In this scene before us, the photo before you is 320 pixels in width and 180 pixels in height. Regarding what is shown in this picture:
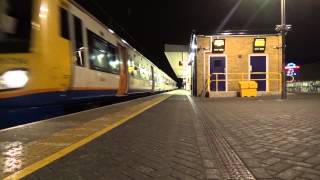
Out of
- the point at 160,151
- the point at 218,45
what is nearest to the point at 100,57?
the point at 160,151

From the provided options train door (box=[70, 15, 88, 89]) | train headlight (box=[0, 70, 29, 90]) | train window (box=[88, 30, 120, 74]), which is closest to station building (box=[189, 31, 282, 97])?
train window (box=[88, 30, 120, 74])

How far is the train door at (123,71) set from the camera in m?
17.8

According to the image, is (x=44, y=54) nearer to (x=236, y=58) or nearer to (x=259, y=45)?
(x=236, y=58)

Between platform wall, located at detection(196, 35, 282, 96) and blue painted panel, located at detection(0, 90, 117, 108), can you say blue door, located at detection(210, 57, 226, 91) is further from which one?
blue painted panel, located at detection(0, 90, 117, 108)

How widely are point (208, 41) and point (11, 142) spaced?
64.0 ft

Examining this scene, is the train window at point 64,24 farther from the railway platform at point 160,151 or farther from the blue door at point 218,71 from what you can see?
the blue door at point 218,71

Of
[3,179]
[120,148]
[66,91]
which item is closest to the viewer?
[3,179]

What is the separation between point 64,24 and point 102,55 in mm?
4436

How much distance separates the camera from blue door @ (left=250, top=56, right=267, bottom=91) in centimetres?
2477

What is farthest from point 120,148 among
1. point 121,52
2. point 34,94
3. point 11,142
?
point 121,52

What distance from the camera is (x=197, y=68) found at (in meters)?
25.0

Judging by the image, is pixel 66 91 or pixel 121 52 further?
pixel 121 52

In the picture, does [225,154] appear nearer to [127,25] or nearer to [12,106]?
[12,106]

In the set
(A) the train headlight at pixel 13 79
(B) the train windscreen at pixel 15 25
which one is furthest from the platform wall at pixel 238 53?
(A) the train headlight at pixel 13 79
